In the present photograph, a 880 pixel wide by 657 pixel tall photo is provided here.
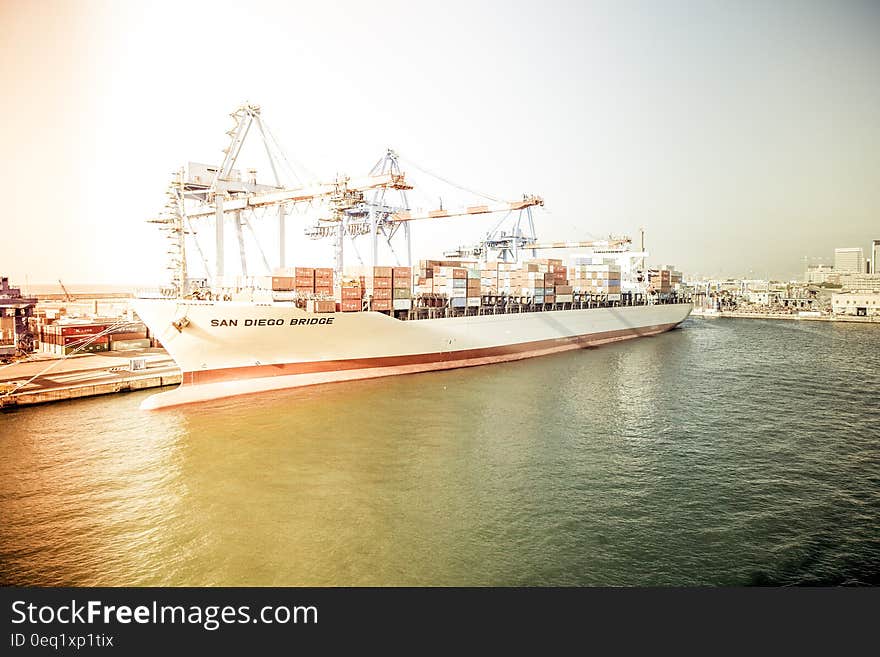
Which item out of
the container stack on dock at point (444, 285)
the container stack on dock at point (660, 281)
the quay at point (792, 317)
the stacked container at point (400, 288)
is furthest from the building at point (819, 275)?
the stacked container at point (400, 288)

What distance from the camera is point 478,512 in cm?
980

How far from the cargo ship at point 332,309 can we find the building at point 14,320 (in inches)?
322

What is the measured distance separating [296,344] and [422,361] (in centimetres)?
731

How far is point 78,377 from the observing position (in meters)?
20.0

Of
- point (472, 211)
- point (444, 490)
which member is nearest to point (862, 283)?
point (472, 211)

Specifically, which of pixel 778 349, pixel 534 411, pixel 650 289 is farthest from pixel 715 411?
pixel 650 289

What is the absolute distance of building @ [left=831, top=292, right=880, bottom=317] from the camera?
62719mm

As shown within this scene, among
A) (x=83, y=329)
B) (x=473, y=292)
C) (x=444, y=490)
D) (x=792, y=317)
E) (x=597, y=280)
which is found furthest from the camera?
(x=792, y=317)

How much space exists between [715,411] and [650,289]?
4058 centimetres

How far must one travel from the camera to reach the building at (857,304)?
62719 mm

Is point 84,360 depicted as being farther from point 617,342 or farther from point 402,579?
point 617,342

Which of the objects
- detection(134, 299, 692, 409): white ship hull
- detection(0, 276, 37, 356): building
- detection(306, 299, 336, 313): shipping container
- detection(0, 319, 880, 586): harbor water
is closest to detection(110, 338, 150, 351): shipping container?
detection(0, 276, 37, 356): building

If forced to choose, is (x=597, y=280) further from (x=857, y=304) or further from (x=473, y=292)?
(x=857, y=304)

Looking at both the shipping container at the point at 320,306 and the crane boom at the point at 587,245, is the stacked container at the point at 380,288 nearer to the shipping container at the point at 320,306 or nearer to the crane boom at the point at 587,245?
the shipping container at the point at 320,306
